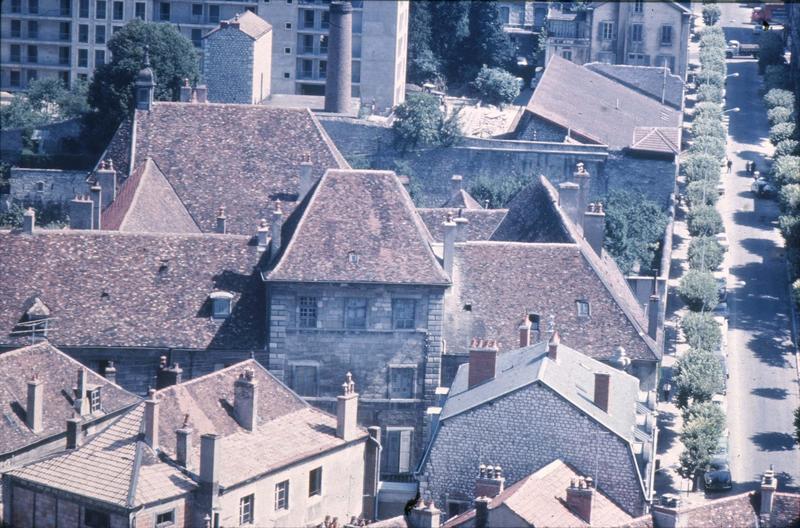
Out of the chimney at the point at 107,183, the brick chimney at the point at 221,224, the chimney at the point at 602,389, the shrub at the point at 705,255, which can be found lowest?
the chimney at the point at 602,389

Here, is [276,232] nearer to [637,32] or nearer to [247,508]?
[247,508]

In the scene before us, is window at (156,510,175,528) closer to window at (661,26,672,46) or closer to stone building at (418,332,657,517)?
stone building at (418,332,657,517)

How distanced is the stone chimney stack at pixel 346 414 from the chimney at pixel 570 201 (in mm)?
18756

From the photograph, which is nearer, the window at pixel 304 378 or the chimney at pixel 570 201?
the window at pixel 304 378

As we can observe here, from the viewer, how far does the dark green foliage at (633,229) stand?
4348 inches

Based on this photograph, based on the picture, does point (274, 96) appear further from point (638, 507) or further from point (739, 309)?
point (638, 507)

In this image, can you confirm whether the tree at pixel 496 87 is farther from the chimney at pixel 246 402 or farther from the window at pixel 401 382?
the chimney at pixel 246 402

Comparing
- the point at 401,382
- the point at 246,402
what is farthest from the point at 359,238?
the point at 246,402

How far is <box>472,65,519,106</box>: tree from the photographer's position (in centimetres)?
15050

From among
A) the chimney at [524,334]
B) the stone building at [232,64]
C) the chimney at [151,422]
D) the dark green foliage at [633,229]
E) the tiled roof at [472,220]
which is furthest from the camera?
the stone building at [232,64]

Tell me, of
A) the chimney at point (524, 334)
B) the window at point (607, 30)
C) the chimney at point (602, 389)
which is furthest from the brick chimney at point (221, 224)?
the window at point (607, 30)

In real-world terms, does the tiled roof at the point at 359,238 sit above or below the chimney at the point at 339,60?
below

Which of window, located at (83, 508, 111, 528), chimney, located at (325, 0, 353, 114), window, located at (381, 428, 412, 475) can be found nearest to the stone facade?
window, located at (83, 508, 111, 528)

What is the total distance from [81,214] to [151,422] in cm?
2078
